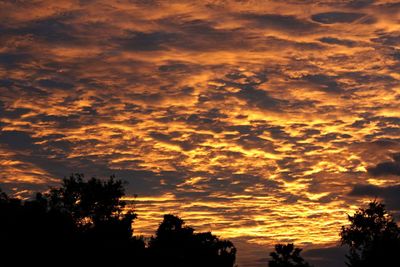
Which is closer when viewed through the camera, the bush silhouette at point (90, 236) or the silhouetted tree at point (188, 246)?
the bush silhouette at point (90, 236)

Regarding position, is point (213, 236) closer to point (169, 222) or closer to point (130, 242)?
point (169, 222)

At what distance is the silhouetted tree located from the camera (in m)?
111

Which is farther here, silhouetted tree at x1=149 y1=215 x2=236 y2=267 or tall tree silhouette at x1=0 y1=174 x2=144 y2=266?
silhouetted tree at x1=149 y1=215 x2=236 y2=267

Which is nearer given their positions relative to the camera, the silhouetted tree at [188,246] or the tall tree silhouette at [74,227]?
the tall tree silhouette at [74,227]

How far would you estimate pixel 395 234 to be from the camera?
94812mm

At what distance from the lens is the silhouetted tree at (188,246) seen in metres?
111

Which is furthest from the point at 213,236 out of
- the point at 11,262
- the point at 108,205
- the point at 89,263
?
the point at 11,262

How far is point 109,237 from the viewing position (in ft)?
290

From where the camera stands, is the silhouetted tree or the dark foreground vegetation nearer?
the dark foreground vegetation

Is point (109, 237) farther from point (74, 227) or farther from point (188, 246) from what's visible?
point (188, 246)

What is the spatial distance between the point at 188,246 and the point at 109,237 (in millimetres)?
30451

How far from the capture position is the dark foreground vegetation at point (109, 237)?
244 feet

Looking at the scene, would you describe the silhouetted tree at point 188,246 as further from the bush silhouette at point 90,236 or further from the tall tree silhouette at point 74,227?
the tall tree silhouette at point 74,227

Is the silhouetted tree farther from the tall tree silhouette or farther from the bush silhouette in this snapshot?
the tall tree silhouette
